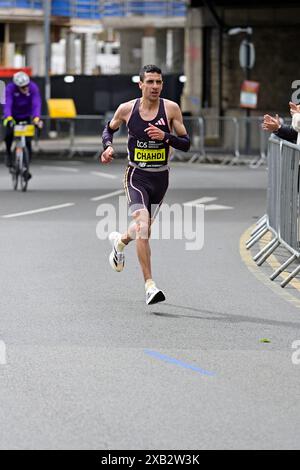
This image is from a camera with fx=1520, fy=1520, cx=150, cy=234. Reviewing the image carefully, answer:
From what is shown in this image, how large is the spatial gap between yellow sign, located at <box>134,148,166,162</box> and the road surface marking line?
1.50 meters

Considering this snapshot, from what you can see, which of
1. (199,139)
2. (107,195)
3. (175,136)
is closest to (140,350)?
(175,136)

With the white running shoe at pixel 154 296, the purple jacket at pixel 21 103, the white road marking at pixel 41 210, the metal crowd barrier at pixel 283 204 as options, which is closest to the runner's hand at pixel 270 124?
the metal crowd barrier at pixel 283 204

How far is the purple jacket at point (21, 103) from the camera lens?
22.6 meters

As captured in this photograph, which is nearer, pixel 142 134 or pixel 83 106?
pixel 142 134

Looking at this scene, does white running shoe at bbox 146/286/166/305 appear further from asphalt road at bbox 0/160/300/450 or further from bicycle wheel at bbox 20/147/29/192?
bicycle wheel at bbox 20/147/29/192

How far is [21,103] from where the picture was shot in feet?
74.7

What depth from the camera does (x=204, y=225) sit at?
1859cm

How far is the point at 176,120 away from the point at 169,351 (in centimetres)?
285

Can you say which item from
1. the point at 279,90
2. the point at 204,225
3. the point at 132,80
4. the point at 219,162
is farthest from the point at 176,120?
the point at 132,80

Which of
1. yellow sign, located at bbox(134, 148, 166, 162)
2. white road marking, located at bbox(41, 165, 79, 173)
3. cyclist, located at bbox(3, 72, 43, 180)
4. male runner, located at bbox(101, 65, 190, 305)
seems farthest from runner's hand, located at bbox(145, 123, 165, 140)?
white road marking, located at bbox(41, 165, 79, 173)

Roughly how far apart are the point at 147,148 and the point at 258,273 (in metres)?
2.41

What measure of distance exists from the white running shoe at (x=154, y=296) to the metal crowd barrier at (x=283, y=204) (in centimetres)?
153

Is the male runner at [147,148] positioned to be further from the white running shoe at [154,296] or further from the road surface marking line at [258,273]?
the road surface marking line at [258,273]

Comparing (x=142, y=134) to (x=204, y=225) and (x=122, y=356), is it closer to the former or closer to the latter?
(x=122, y=356)
